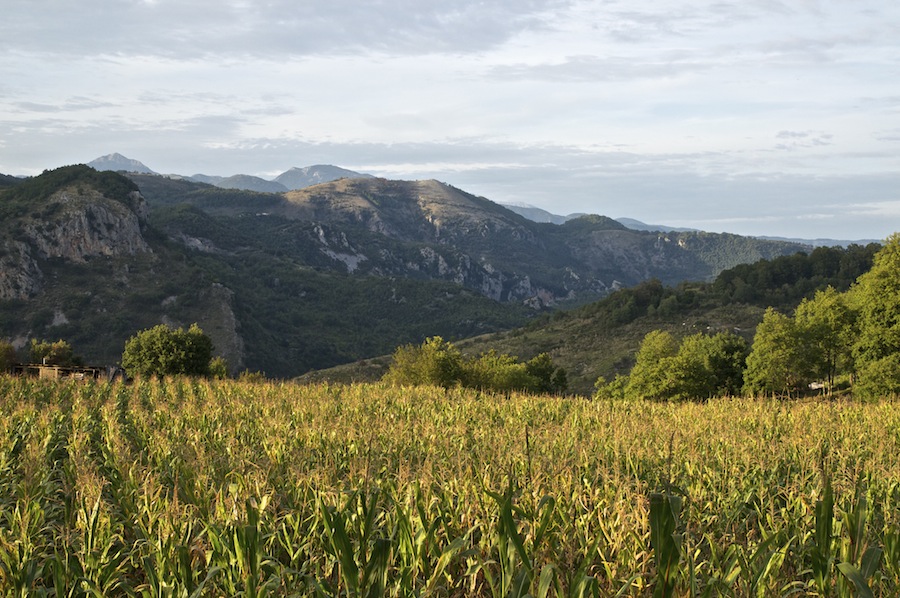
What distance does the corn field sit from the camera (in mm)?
6352

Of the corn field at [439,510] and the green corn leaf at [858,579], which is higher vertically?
the green corn leaf at [858,579]

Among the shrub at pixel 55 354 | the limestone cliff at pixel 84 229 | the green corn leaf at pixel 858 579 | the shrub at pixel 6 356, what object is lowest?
the shrub at pixel 55 354

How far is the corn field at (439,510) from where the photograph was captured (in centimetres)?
635

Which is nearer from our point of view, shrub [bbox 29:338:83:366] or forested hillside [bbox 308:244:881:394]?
shrub [bbox 29:338:83:366]

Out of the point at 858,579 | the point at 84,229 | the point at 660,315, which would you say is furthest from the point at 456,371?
the point at 84,229

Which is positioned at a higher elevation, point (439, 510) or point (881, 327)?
point (439, 510)

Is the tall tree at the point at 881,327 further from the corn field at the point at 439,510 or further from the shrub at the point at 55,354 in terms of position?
the shrub at the point at 55,354

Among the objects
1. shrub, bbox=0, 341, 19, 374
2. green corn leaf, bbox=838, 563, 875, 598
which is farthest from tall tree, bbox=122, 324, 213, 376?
green corn leaf, bbox=838, 563, 875, 598

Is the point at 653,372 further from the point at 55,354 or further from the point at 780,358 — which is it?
the point at 55,354

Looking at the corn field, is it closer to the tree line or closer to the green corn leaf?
the green corn leaf

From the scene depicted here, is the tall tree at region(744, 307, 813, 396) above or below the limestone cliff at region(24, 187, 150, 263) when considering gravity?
below

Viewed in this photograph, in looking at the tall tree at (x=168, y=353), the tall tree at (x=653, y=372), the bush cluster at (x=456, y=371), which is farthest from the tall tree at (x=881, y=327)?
the tall tree at (x=168, y=353)

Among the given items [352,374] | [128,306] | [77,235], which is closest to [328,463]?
[352,374]

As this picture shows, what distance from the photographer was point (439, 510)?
7.83 meters
